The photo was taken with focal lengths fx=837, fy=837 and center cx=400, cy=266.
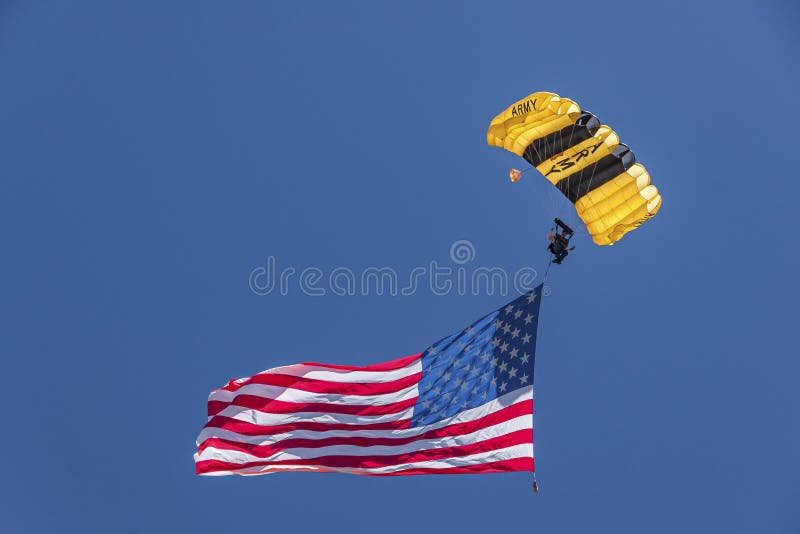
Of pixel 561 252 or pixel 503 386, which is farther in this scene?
pixel 561 252

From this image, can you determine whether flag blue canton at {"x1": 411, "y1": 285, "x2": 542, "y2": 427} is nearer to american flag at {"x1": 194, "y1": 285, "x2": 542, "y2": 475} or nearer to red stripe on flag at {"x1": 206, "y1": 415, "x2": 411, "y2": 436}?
american flag at {"x1": 194, "y1": 285, "x2": 542, "y2": 475}

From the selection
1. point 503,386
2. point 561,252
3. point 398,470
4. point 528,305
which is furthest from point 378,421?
point 561,252

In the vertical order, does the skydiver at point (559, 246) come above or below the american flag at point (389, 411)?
above

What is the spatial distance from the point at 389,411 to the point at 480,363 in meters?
3.07

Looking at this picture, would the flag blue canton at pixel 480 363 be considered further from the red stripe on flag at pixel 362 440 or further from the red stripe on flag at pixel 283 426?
the red stripe on flag at pixel 283 426

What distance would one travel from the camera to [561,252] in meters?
26.7


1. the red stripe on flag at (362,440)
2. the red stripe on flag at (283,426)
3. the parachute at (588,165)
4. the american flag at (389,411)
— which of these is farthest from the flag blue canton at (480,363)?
the parachute at (588,165)

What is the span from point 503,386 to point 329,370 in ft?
17.0

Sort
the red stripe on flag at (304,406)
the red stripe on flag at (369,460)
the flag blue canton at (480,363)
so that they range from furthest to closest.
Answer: the red stripe on flag at (304,406) → the flag blue canton at (480,363) → the red stripe on flag at (369,460)

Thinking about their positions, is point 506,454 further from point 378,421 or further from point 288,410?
point 288,410

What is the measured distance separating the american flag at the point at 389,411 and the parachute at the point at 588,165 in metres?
3.47

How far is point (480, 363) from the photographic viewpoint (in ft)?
82.2

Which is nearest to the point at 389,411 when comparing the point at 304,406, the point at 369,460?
the point at 369,460

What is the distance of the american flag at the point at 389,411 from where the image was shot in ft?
79.2
